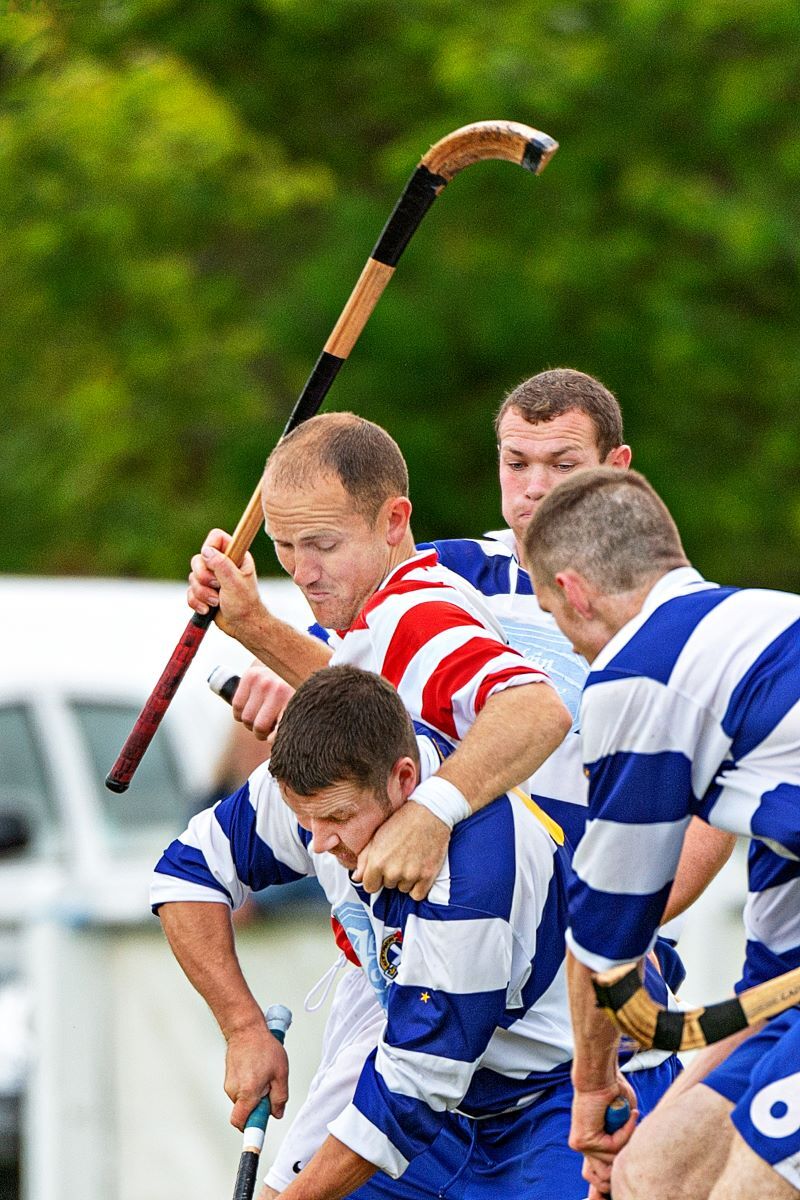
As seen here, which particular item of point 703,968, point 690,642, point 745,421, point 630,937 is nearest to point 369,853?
point 630,937

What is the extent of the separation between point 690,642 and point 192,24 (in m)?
11.9

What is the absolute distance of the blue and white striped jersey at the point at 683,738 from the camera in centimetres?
301

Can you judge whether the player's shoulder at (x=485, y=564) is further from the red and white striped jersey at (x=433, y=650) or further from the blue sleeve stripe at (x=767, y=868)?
the blue sleeve stripe at (x=767, y=868)

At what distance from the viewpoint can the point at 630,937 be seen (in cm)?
315

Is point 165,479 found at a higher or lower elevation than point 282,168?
lower

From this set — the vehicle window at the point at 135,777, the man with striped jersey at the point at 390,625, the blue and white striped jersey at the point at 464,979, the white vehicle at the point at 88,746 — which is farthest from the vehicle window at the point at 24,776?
the blue and white striped jersey at the point at 464,979

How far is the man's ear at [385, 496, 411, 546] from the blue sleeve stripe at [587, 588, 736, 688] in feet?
3.02

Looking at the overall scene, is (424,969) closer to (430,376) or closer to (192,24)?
(430,376)

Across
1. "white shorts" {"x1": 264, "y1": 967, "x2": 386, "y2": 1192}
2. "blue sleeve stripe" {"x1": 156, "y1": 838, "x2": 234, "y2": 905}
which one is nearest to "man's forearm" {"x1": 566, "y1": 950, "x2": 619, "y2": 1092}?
"white shorts" {"x1": 264, "y1": 967, "x2": 386, "y2": 1192}

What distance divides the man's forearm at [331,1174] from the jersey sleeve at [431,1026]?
0.03 m

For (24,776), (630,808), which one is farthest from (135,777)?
(630,808)

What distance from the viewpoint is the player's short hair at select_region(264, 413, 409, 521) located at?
12.7 feet

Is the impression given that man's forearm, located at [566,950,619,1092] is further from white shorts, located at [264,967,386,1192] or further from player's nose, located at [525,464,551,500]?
player's nose, located at [525,464,551,500]

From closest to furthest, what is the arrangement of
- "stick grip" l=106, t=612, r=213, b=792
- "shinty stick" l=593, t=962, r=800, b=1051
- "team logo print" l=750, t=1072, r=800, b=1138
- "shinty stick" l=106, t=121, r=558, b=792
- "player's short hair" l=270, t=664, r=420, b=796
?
"team logo print" l=750, t=1072, r=800, b=1138
"shinty stick" l=593, t=962, r=800, b=1051
"player's short hair" l=270, t=664, r=420, b=796
"shinty stick" l=106, t=121, r=558, b=792
"stick grip" l=106, t=612, r=213, b=792
